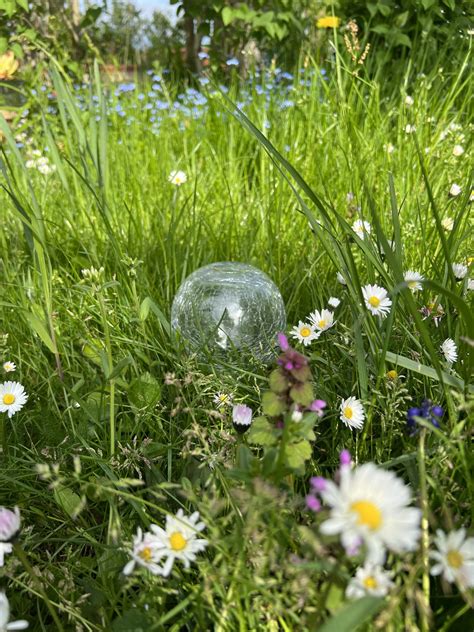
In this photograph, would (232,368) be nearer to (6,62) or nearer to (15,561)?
(15,561)

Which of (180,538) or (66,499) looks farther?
(66,499)

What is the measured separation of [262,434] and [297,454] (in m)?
0.06

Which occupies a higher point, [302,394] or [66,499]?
[302,394]

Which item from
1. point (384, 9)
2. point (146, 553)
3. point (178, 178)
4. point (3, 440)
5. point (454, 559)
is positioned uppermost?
point (384, 9)

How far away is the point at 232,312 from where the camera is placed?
169cm

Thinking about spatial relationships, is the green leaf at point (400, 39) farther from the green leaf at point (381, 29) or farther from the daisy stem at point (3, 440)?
the daisy stem at point (3, 440)

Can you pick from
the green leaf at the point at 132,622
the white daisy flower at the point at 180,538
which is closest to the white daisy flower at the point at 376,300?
the white daisy flower at the point at 180,538

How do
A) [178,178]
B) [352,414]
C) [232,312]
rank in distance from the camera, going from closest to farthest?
[352,414]
[232,312]
[178,178]

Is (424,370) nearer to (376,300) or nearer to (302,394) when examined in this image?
(376,300)

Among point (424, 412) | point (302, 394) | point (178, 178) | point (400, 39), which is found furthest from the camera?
point (400, 39)

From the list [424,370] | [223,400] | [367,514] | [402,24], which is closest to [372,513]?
[367,514]

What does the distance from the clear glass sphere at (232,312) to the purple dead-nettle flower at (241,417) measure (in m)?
0.51

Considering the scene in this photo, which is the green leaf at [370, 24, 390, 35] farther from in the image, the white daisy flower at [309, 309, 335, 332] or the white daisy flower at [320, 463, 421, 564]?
the white daisy flower at [320, 463, 421, 564]

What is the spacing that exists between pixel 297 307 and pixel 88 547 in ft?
3.02
